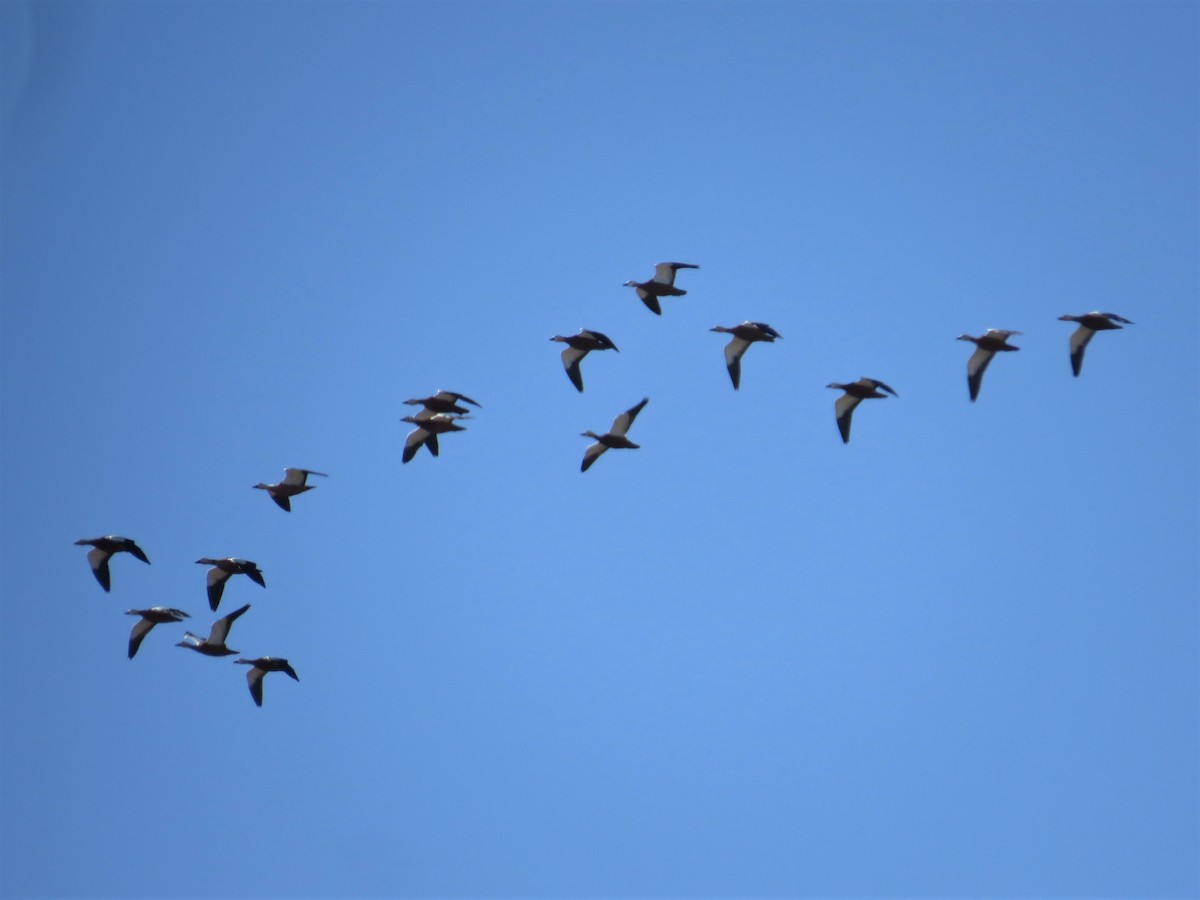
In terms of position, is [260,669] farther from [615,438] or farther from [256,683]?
[615,438]

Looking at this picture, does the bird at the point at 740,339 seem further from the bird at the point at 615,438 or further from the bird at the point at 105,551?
the bird at the point at 105,551

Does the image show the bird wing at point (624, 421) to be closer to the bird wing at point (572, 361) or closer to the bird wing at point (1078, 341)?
the bird wing at point (572, 361)

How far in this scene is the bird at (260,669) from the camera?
114 ft

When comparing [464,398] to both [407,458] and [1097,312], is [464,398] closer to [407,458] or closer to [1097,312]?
[407,458]

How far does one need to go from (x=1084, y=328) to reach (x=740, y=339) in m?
6.49

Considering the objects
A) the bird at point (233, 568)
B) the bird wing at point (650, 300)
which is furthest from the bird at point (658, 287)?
the bird at point (233, 568)

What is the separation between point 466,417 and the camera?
3562 cm

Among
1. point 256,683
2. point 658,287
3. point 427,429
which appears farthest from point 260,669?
point 658,287

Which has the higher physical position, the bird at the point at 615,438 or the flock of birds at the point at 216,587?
the bird at the point at 615,438

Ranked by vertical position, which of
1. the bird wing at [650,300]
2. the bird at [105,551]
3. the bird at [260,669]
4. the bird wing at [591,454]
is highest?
the bird wing at [650,300]

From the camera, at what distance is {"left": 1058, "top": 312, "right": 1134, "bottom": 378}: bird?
33.2 metres

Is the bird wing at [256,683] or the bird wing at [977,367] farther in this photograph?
the bird wing at [256,683]

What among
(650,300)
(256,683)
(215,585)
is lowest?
(256,683)

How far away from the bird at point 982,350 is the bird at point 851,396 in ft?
4.66
